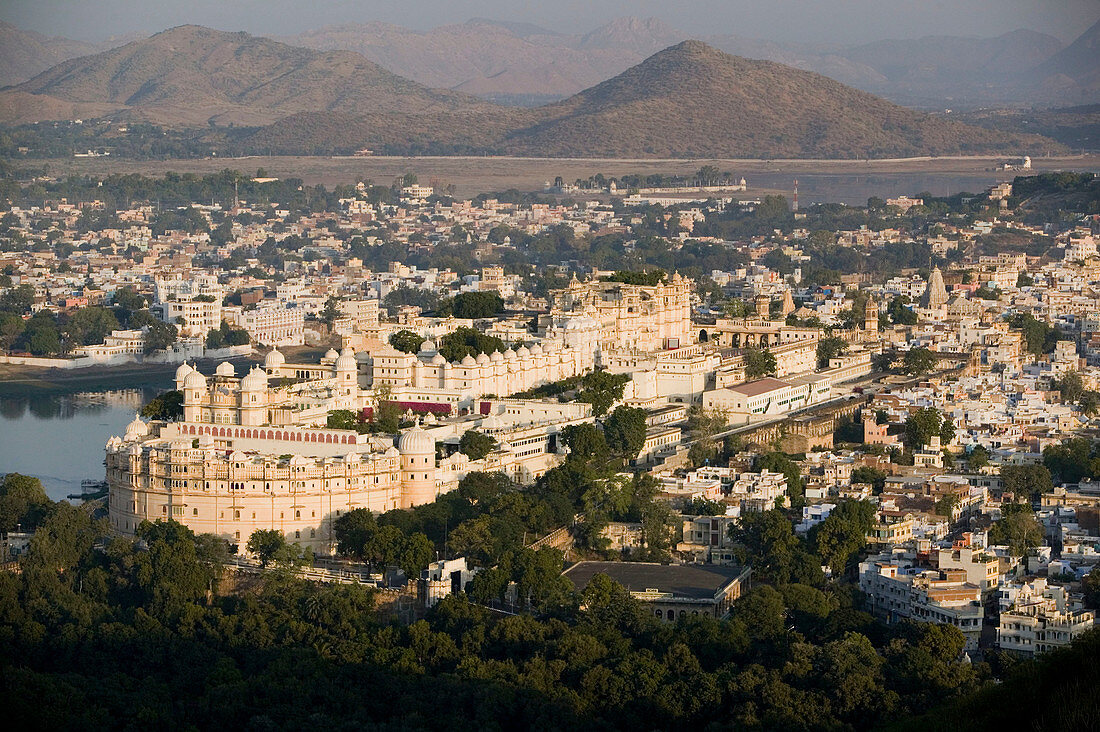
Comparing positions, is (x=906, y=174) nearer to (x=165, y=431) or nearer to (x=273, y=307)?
(x=273, y=307)

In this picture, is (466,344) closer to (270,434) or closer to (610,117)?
(270,434)

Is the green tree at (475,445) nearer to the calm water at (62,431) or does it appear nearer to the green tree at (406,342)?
the calm water at (62,431)

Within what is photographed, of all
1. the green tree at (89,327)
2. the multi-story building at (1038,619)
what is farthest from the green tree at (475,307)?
the multi-story building at (1038,619)

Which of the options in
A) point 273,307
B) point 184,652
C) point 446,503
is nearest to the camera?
point 184,652

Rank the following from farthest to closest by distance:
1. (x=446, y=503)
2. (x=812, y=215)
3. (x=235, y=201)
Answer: (x=235, y=201), (x=812, y=215), (x=446, y=503)

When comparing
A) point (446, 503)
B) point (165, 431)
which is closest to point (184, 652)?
point (446, 503)

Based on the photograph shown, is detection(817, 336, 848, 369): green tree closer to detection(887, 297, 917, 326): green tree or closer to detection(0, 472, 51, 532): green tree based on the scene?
detection(887, 297, 917, 326): green tree

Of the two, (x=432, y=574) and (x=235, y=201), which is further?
(x=235, y=201)
